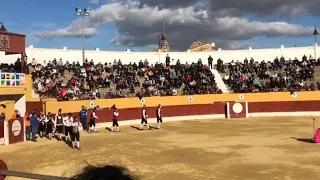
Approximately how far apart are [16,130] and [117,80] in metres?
15.2

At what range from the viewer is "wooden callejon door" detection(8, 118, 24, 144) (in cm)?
1573

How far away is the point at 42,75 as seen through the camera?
94.9ft

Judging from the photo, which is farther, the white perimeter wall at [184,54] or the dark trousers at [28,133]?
the white perimeter wall at [184,54]

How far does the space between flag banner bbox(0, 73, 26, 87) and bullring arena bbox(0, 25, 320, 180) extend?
0.05 meters

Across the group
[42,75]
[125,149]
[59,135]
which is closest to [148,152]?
[125,149]

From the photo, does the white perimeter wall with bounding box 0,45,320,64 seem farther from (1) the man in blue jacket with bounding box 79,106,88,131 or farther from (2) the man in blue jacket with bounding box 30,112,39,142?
(2) the man in blue jacket with bounding box 30,112,39,142

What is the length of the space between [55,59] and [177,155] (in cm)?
2443

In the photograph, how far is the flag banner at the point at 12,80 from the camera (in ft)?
63.9

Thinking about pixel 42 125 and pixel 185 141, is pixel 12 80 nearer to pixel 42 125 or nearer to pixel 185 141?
pixel 42 125

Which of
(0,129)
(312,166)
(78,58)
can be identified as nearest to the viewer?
(312,166)

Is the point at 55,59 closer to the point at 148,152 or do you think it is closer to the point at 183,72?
the point at 183,72

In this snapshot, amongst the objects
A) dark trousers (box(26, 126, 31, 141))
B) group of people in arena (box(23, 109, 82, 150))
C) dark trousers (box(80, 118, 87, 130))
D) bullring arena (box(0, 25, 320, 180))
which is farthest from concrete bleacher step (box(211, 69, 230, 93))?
dark trousers (box(26, 126, 31, 141))

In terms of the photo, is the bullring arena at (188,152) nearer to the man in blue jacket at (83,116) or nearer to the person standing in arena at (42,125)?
the man in blue jacket at (83,116)

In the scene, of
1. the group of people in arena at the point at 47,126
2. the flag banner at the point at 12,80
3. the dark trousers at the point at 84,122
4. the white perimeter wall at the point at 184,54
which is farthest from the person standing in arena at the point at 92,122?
the white perimeter wall at the point at 184,54
